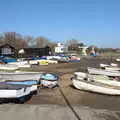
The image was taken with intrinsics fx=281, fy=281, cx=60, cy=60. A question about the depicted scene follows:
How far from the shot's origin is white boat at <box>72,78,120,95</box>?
21.9m

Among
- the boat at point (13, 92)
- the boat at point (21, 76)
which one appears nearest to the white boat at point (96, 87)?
the boat at point (21, 76)

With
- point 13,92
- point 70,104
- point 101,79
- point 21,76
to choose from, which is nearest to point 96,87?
point 101,79

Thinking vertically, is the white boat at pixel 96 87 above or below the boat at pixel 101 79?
below

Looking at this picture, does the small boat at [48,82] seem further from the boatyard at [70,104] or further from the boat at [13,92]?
the boat at [13,92]

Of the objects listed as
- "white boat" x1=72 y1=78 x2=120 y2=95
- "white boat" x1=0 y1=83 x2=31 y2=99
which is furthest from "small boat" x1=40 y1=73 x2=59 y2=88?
"white boat" x1=0 y1=83 x2=31 y2=99

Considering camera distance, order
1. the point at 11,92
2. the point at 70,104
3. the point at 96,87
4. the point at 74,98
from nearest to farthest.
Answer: the point at 11,92 < the point at 70,104 < the point at 74,98 < the point at 96,87

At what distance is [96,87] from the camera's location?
890 inches

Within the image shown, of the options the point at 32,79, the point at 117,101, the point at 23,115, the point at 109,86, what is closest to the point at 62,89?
the point at 32,79

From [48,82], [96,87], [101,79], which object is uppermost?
[101,79]

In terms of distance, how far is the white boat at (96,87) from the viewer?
71.8 feet

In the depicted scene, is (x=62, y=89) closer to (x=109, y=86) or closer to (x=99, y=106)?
(x=109, y=86)

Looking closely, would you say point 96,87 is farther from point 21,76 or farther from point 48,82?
point 21,76

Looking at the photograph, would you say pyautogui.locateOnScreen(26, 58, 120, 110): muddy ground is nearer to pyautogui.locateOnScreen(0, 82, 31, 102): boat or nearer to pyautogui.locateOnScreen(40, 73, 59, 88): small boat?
pyautogui.locateOnScreen(40, 73, 59, 88): small boat

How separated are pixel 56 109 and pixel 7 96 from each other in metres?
3.41
